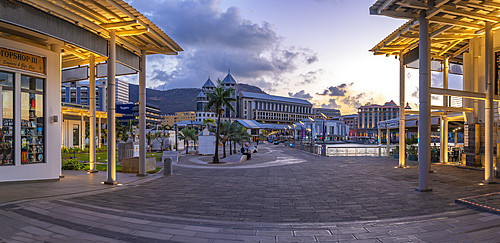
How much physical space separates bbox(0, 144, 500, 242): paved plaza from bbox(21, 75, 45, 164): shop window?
1209 mm

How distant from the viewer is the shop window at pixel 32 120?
10.5 meters

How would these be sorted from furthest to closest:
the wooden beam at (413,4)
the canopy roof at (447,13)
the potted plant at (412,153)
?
the potted plant at (412,153)
the canopy roof at (447,13)
the wooden beam at (413,4)

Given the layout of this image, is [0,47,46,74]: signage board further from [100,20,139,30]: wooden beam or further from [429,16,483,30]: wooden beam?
[429,16,483,30]: wooden beam

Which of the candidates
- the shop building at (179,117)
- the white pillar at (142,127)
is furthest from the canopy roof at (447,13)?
the shop building at (179,117)

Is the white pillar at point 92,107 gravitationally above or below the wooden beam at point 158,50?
below

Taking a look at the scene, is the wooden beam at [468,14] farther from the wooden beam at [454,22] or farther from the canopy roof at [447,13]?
the wooden beam at [454,22]

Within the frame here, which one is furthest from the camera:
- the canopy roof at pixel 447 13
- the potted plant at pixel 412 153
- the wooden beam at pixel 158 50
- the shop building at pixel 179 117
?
the shop building at pixel 179 117

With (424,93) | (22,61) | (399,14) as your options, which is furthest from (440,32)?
(22,61)

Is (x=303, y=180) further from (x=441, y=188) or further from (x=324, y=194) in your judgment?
(x=441, y=188)

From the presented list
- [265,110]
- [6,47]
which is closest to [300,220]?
Result: [6,47]

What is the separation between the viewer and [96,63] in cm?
1469

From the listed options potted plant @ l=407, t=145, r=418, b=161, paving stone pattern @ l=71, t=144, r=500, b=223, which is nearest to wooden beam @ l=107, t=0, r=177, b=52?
paving stone pattern @ l=71, t=144, r=500, b=223

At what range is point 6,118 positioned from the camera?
10.1m

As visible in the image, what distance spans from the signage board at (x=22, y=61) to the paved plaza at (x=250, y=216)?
417 cm
